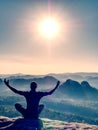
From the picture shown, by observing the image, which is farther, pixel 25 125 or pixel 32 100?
pixel 32 100

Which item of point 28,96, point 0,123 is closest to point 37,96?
point 28,96

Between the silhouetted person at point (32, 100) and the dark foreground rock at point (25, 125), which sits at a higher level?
the silhouetted person at point (32, 100)

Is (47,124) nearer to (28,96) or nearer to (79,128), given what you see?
(79,128)

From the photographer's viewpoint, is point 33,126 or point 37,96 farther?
point 37,96

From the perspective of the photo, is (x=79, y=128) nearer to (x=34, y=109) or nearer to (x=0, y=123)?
(x=34, y=109)

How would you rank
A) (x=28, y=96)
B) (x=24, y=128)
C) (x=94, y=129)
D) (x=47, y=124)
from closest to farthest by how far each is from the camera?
(x=24, y=128) < (x=28, y=96) < (x=94, y=129) < (x=47, y=124)

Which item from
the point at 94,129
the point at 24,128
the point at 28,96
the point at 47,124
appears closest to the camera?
the point at 24,128

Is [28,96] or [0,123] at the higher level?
[28,96]

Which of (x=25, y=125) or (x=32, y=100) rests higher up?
(x=32, y=100)

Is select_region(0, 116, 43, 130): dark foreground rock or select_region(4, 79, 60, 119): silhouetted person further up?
select_region(4, 79, 60, 119): silhouetted person

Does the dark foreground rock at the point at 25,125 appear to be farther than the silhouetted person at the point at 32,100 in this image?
No

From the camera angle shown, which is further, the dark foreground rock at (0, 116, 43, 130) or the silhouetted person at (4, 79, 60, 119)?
the silhouetted person at (4, 79, 60, 119)

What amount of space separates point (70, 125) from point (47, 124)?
6.70 feet

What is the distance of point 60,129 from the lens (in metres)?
22.8
